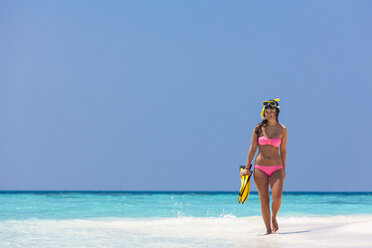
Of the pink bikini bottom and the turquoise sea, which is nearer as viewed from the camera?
the pink bikini bottom

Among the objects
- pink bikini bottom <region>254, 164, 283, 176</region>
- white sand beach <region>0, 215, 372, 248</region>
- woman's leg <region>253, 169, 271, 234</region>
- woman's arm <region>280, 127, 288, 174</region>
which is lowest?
white sand beach <region>0, 215, 372, 248</region>

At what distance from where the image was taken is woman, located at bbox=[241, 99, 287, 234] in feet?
19.4

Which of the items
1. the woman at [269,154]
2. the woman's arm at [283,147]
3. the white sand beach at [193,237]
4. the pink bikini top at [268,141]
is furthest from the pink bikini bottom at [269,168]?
the white sand beach at [193,237]

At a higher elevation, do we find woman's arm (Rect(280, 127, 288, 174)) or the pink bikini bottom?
woman's arm (Rect(280, 127, 288, 174))

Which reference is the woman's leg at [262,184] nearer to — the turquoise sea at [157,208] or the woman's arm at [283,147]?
the woman's arm at [283,147]

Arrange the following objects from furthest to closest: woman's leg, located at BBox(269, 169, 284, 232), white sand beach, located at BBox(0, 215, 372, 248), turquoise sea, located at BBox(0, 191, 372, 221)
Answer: turquoise sea, located at BBox(0, 191, 372, 221)
woman's leg, located at BBox(269, 169, 284, 232)
white sand beach, located at BBox(0, 215, 372, 248)

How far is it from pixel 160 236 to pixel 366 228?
2.39m

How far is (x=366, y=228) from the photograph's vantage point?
5879 mm

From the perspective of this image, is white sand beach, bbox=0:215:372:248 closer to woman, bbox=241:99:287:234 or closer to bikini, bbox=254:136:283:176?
woman, bbox=241:99:287:234

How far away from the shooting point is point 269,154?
5938 millimetres

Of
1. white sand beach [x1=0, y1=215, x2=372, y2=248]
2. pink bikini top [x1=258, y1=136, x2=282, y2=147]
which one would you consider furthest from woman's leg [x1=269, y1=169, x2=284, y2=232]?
→ white sand beach [x1=0, y1=215, x2=372, y2=248]

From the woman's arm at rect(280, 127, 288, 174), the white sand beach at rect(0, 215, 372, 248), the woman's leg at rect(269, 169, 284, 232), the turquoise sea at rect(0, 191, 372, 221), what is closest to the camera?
the white sand beach at rect(0, 215, 372, 248)

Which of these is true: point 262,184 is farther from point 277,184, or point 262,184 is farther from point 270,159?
point 270,159

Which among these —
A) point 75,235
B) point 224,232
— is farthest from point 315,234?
point 75,235
